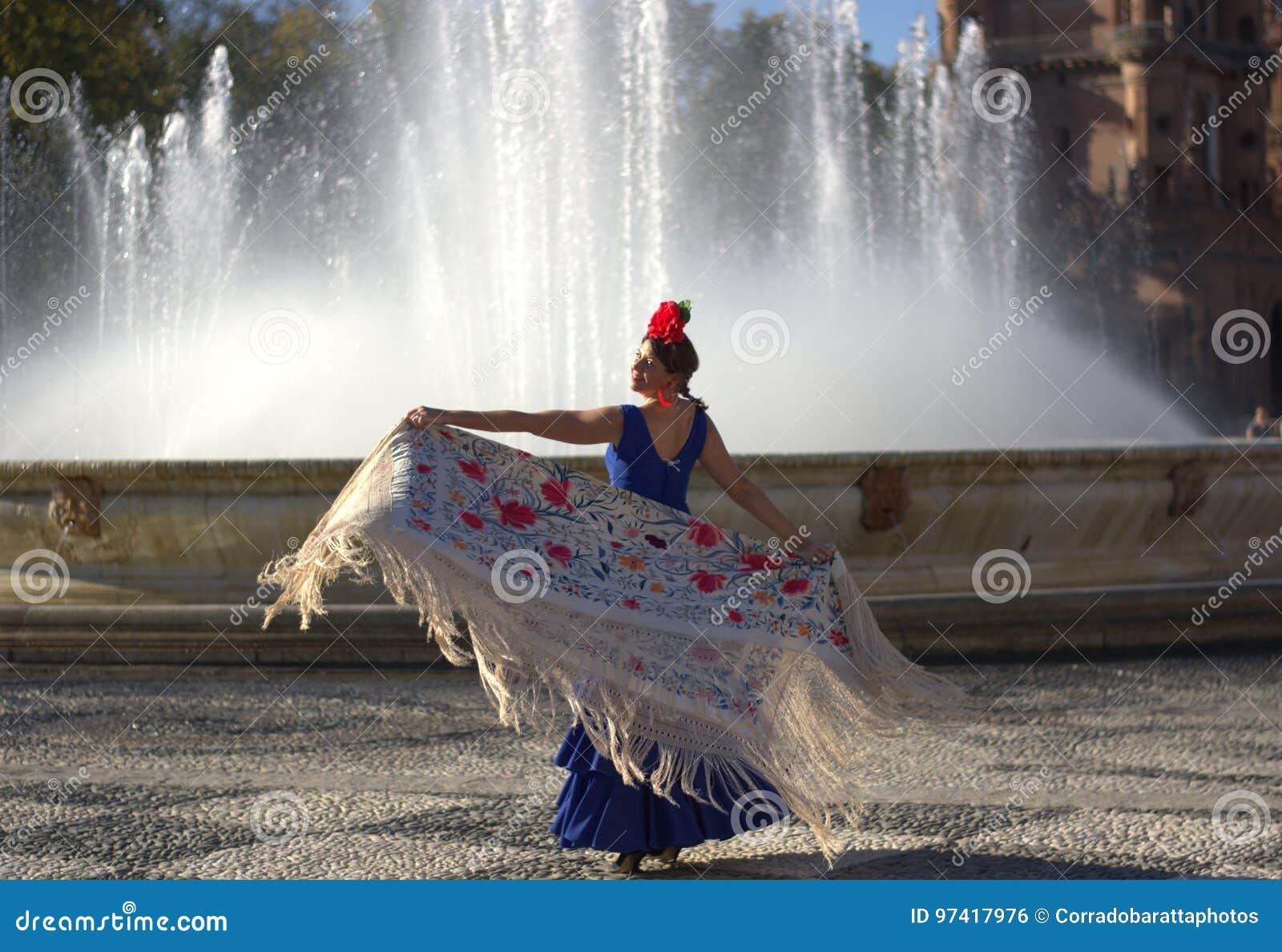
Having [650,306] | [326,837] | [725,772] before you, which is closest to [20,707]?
[326,837]

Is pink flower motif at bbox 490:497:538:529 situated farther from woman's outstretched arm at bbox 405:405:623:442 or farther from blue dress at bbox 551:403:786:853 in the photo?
blue dress at bbox 551:403:786:853

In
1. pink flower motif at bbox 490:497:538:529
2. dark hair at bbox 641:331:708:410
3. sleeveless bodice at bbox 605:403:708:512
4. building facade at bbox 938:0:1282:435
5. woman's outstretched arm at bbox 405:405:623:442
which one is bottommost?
pink flower motif at bbox 490:497:538:529

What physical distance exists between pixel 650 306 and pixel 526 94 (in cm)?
320

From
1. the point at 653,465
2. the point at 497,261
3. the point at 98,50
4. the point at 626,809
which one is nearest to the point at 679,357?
the point at 653,465

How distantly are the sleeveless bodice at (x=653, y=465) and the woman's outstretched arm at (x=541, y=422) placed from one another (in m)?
0.09

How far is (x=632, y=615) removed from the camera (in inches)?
152

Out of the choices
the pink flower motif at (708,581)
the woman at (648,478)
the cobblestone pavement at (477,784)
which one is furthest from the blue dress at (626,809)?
the pink flower motif at (708,581)

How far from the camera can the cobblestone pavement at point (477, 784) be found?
4.04 m

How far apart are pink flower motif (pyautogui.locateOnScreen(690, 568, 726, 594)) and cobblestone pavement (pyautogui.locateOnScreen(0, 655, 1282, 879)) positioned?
2.48 ft

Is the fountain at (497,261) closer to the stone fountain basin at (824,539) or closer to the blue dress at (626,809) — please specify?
the stone fountain basin at (824,539)

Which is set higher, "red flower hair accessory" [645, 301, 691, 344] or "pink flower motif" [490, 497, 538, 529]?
"red flower hair accessory" [645, 301, 691, 344]

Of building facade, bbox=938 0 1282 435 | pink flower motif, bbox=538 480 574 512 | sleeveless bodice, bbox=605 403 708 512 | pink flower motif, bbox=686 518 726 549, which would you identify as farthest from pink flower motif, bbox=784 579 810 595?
building facade, bbox=938 0 1282 435

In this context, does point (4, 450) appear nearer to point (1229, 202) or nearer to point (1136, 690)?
point (1136, 690)

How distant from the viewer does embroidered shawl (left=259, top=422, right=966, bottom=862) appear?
12.3 ft
